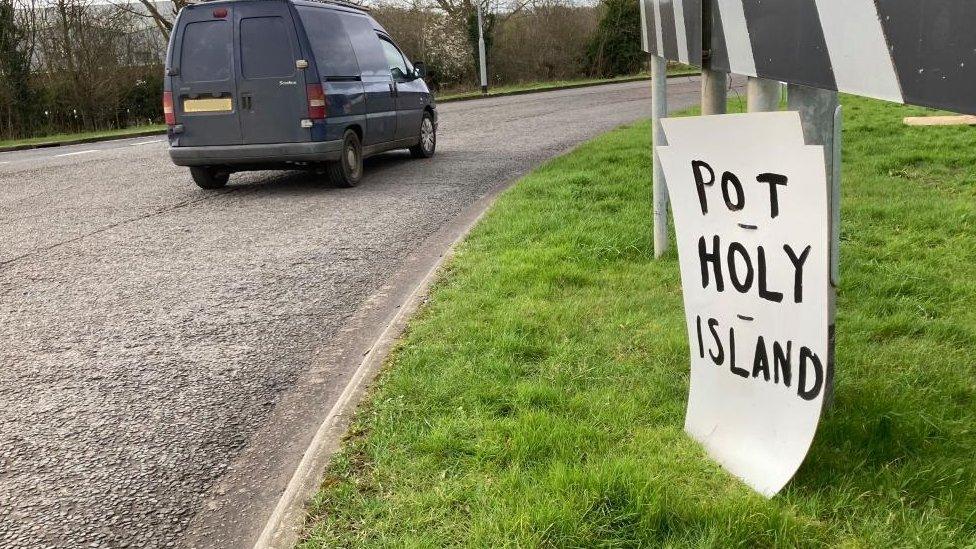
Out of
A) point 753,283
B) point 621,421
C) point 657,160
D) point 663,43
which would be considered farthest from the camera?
point 657,160

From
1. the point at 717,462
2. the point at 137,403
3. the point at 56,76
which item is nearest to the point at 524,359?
the point at 717,462

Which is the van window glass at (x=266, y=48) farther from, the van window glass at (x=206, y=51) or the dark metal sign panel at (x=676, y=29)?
the dark metal sign panel at (x=676, y=29)

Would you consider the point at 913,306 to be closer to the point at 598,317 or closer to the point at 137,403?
the point at 598,317

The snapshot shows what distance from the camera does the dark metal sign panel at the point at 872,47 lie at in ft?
4.17

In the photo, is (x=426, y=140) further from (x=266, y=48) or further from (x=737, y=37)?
(x=737, y=37)

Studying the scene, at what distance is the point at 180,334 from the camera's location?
4.37 meters

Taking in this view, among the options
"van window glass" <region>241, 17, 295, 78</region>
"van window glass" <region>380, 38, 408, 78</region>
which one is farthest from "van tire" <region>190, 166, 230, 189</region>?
"van window glass" <region>380, 38, 408, 78</region>

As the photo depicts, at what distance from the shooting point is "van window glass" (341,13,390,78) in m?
9.81

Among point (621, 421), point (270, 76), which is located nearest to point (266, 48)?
point (270, 76)

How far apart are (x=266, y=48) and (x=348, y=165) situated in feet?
5.13

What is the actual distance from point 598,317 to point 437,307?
0.90m

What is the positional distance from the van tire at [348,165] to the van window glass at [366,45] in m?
0.91

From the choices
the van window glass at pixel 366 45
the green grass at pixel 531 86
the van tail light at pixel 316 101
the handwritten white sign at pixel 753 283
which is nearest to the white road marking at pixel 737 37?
the handwritten white sign at pixel 753 283

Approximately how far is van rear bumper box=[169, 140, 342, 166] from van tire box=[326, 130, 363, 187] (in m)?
0.17
